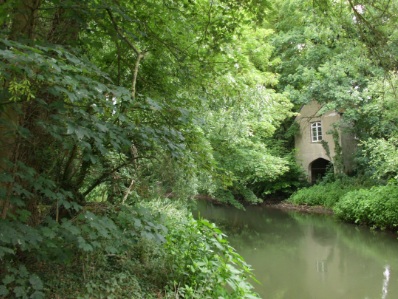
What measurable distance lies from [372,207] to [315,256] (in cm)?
472

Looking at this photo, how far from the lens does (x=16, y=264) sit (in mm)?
3051

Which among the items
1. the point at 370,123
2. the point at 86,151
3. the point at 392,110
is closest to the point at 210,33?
→ the point at 86,151

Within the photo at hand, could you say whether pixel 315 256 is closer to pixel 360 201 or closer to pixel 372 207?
pixel 372 207

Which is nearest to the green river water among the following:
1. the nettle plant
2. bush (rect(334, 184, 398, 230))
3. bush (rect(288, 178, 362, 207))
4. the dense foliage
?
bush (rect(334, 184, 398, 230))

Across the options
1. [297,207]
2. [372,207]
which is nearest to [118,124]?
[372,207]

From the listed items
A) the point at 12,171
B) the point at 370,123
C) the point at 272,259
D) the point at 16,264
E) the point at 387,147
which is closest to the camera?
the point at 12,171

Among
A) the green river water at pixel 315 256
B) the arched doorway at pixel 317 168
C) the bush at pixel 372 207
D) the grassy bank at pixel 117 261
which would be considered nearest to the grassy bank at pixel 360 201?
the bush at pixel 372 207

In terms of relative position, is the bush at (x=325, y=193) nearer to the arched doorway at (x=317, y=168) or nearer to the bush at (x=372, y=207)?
the bush at (x=372, y=207)

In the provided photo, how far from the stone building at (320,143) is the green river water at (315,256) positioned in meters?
4.82

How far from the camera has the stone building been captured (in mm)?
18938

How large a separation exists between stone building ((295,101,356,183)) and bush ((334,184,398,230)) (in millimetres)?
4880

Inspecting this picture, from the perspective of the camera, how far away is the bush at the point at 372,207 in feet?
39.2

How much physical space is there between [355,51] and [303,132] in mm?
18325

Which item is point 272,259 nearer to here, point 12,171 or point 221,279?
point 221,279
